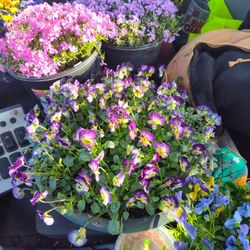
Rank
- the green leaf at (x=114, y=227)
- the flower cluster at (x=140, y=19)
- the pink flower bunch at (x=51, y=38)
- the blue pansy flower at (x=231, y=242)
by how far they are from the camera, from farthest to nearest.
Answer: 1. the flower cluster at (x=140, y=19)
2. the pink flower bunch at (x=51, y=38)
3. the green leaf at (x=114, y=227)
4. the blue pansy flower at (x=231, y=242)

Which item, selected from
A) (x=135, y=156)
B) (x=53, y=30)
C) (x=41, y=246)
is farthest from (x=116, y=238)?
(x=53, y=30)

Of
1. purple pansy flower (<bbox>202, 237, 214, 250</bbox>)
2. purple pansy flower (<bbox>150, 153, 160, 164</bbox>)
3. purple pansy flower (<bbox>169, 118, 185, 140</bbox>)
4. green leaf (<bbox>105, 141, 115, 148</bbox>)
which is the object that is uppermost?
purple pansy flower (<bbox>169, 118, 185, 140</bbox>)

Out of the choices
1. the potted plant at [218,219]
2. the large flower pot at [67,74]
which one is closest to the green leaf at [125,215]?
the potted plant at [218,219]

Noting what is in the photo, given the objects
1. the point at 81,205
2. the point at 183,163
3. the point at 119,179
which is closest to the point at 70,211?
the point at 81,205

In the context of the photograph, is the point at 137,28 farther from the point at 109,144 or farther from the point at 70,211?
the point at 70,211

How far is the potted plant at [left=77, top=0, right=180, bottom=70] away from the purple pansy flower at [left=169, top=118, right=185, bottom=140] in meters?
0.31

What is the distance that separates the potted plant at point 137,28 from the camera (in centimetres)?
101

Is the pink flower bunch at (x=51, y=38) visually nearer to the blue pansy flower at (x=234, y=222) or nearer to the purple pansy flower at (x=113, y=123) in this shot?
the purple pansy flower at (x=113, y=123)

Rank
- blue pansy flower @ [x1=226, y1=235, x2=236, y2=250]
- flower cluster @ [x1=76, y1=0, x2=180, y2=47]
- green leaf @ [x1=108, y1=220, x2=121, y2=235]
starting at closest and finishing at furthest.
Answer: blue pansy flower @ [x1=226, y1=235, x2=236, y2=250] → green leaf @ [x1=108, y1=220, x2=121, y2=235] → flower cluster @ [x1=76, y1=0, x2=180, y2=47]

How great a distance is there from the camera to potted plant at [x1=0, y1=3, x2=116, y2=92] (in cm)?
90

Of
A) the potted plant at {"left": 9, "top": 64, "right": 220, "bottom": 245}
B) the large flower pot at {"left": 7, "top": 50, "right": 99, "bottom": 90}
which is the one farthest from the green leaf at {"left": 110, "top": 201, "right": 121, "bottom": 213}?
the large flower pot at {"left": 7, "top": 50, "right": 99, "bottom": 90}

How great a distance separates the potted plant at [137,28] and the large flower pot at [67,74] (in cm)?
9

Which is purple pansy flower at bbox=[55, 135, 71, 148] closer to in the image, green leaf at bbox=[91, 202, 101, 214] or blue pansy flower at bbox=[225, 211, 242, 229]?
green leaf at bbox=[91, 202, 101, 214]

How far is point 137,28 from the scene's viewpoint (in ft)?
3.30
